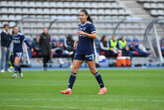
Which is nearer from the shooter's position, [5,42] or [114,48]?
[5,42]

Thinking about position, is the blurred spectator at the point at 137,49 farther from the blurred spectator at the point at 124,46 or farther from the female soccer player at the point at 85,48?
the female soccer player at the point at 85,48

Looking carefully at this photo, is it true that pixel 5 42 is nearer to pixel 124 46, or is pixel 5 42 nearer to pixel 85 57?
pixel 124 46

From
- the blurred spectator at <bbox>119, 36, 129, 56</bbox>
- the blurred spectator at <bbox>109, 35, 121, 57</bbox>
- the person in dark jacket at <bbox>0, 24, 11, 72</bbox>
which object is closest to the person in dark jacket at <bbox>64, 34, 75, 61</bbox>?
the blurred spectator at <bbox>109, 35, 121, 57</bbox>

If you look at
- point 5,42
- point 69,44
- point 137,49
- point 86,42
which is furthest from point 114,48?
point 86,42

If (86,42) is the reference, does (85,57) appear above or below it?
below

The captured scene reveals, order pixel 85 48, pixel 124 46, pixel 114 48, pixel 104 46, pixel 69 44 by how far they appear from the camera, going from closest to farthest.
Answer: pixel 85 48
pixel 69 44
pixel 104 46
pixel 114 48
pixel 124 46

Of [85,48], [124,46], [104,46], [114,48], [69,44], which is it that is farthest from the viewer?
[124,46]

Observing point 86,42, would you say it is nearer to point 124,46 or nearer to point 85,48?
point 85,48

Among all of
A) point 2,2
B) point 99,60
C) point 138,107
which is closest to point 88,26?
point 138,107

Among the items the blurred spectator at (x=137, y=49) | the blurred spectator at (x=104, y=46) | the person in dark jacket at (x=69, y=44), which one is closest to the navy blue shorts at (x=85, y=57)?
the person in dark jacket at (x=69, y=44)

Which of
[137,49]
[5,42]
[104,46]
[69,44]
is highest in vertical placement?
[5,42]

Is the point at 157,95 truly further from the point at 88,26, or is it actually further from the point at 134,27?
the point at 134,27

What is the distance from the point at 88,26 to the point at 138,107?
11.0 ft

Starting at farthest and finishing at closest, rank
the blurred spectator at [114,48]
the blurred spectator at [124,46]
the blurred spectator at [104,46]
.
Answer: the blurred spectator at [124,46], the blurred spectator at [114,48], the blurred spectator at [104,46]
